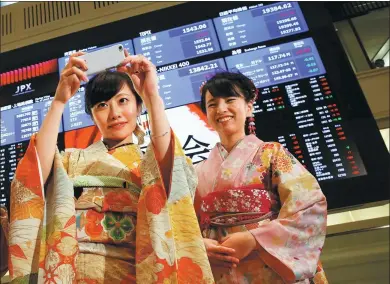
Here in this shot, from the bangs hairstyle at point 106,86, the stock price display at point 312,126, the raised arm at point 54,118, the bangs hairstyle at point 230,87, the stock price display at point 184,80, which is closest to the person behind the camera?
the raised arm at point 54,118

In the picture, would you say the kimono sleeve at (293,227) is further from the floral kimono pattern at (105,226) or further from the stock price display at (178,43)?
the stock price display at (178,43)

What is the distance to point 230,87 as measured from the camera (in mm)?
1302

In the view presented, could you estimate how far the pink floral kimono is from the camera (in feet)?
3.40

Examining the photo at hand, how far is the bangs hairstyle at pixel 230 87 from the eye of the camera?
130 cm

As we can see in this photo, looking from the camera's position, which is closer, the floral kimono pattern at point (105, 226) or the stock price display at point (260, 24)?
the floral kimono pattern at point (105, 226)

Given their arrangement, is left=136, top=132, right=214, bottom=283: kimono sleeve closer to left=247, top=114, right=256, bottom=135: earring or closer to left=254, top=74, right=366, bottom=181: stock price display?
left=247, top=114, right=256, bottom=135: earring

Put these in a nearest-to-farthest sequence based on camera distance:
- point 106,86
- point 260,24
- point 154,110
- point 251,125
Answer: point 154,110 → point 106,86 → point 251,125 → point 260,24

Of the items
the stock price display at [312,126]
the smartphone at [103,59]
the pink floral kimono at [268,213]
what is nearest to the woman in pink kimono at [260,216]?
the pink floral kimono at [268,213]

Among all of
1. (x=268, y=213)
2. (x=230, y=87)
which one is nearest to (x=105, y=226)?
(x=268, y=213)

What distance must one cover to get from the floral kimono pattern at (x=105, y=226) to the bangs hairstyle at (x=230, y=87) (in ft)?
1.08

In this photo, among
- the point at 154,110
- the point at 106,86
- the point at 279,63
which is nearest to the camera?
the point at 154,110

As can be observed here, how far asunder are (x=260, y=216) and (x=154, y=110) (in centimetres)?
38

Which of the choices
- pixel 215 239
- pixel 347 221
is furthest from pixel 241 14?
pixel 215 239

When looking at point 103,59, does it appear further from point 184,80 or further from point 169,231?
point 184,80
